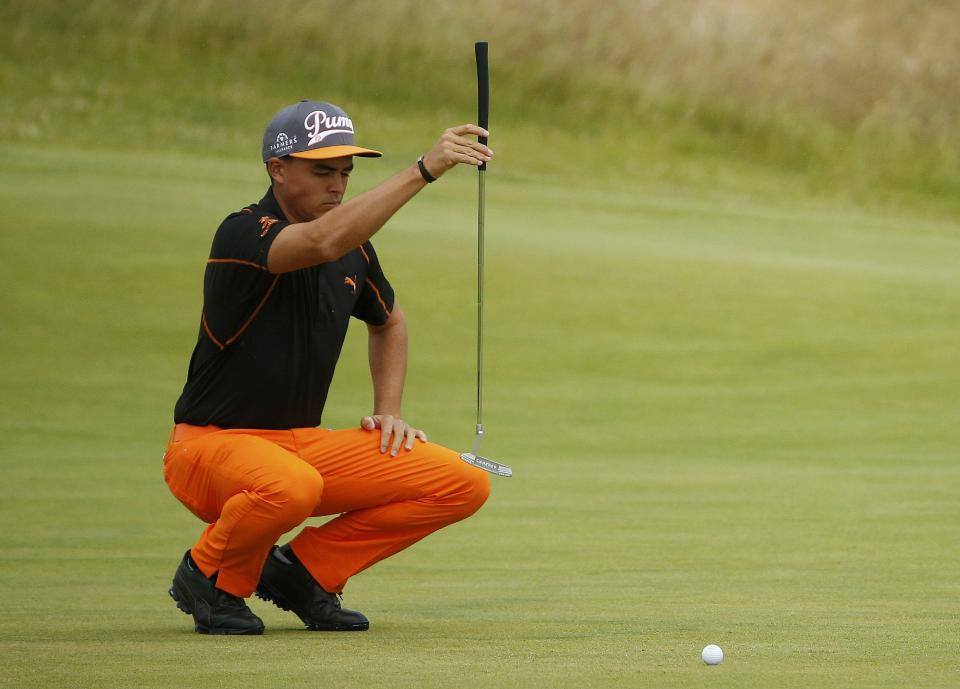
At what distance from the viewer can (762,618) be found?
5066mm

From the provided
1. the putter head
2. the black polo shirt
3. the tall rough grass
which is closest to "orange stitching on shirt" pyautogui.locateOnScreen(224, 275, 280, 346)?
the black polo shirt

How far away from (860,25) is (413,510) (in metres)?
26.1

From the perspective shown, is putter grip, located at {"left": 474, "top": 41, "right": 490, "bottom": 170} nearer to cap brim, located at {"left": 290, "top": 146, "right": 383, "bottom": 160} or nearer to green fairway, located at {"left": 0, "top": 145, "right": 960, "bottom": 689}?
cap brim, located at {"left": 290, "top": 146, "right": 383, "bottom": 160}

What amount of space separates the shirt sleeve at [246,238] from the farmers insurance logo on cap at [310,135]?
21cm

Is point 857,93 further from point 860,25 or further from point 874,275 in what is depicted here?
point 874,275

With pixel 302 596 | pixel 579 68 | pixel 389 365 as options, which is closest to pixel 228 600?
pixel 302 596

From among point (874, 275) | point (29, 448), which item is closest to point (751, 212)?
point (874, 275)

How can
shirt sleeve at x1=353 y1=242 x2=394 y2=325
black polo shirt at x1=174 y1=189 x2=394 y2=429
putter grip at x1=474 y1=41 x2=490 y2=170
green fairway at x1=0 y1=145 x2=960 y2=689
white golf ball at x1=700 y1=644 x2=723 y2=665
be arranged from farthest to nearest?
shirt sleeve at x1=353 y1=242 x2=394 y2=325
putter grip at x1=474 y1=41 x2=490 y2=170
black polo shirt at x1=174 y1=189 x2=394 y2=429
green fairway at x1=0 y1=145 x2=960 y2=689
white golf ball at x1=700 y1=644 x2=723 y2=665

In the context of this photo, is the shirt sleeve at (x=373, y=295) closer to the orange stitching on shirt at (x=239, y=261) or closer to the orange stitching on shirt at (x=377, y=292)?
the orange stitching on shirt at (x=377, y=292)

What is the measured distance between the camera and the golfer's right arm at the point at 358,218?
182 inches

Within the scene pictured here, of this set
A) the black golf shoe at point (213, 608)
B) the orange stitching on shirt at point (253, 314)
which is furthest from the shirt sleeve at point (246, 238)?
the black golf shoe at point (213, 608)

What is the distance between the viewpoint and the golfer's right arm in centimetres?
462

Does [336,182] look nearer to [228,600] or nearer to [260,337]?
[260,337]

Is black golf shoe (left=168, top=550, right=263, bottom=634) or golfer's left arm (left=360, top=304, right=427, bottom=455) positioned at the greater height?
golfer's left arm (left=360, top=304, right=427, bottom=455)
